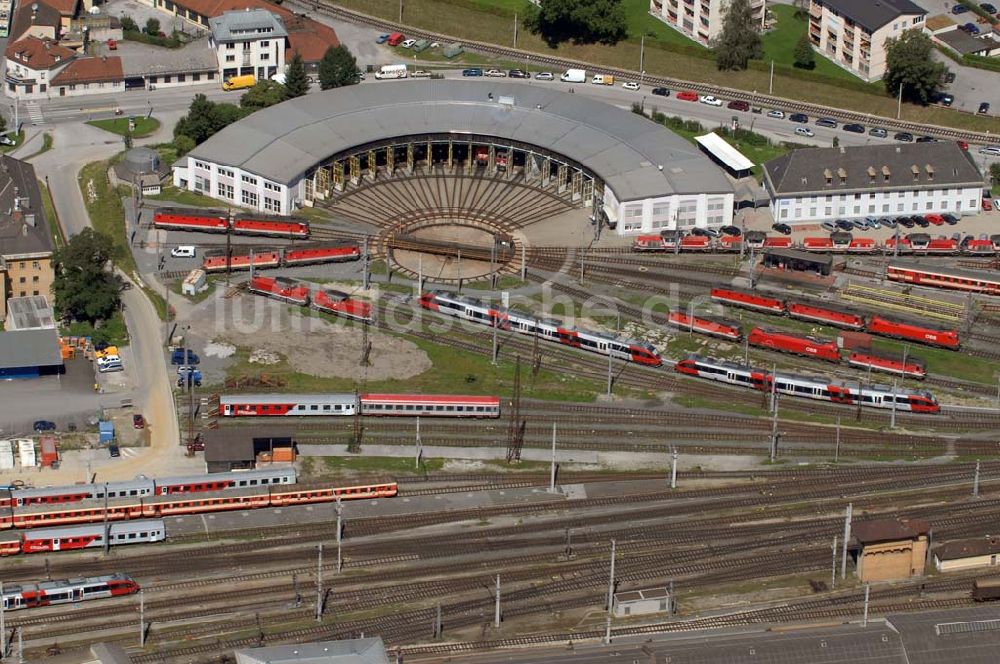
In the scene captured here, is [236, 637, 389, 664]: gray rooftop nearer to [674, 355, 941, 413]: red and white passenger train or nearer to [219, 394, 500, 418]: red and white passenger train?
[219, 394, 500, 418]: red and white passenger train

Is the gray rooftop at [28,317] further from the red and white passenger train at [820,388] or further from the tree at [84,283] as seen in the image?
the red and white passenger train at [820,388]

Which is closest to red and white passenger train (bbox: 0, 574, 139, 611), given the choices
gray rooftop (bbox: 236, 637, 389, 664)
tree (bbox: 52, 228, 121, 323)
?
gray rooftop (bbox: 236, 637, 389, 664)

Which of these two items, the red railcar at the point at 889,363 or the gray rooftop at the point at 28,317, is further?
the red railcar at the point at 889,363

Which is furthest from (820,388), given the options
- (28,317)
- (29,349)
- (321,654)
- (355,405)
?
(28,317)

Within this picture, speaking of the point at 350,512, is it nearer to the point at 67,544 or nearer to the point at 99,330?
the point at 67,544

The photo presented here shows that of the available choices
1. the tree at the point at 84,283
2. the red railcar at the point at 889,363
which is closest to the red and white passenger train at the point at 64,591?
the tree at the point at 84,283
